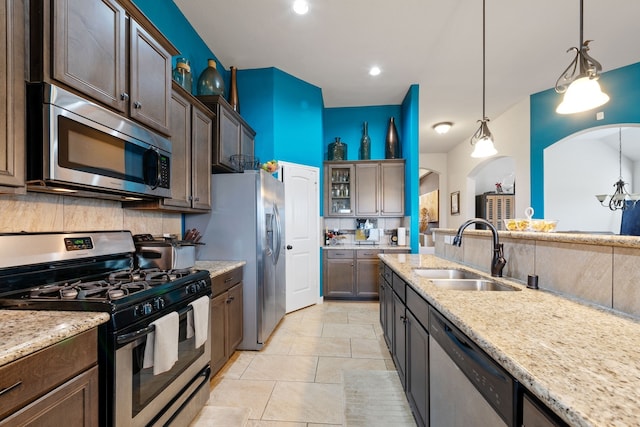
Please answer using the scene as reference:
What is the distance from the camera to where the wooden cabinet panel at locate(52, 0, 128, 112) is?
117cm

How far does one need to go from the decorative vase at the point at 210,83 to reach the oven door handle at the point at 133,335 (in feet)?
7.84

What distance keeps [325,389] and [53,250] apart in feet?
6.29

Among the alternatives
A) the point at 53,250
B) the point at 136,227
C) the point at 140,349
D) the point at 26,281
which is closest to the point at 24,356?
the point at 140,349

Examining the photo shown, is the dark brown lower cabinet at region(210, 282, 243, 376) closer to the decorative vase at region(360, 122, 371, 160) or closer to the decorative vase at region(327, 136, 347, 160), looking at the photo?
the decorative vase at region(327, 136, 347, 160)

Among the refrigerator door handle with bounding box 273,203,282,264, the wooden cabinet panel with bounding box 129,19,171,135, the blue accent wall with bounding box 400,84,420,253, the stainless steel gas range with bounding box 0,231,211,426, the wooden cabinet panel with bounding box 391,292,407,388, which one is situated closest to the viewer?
the stainless steel gas range with bounding box 0,231,211,426

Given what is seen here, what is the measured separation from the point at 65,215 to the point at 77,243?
21cm

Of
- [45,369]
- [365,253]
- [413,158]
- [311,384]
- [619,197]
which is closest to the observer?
[45,369]

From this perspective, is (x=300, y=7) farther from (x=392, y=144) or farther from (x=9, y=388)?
Result: (x=9, y=388)

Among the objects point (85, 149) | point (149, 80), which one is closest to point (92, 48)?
point (149, 80)

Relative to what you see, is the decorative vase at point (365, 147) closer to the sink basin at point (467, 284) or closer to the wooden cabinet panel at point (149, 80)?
the sink basin at point (467, 284)

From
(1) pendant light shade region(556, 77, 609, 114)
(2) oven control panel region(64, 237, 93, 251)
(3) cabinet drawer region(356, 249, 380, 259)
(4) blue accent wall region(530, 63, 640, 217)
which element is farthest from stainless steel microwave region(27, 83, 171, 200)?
(4) blue accent wall region(530, 63, 640, 217)

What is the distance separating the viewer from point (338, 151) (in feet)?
15.5

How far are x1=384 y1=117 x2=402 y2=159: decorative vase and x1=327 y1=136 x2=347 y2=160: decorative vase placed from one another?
2.37 feet

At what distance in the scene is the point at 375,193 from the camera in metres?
4.60
